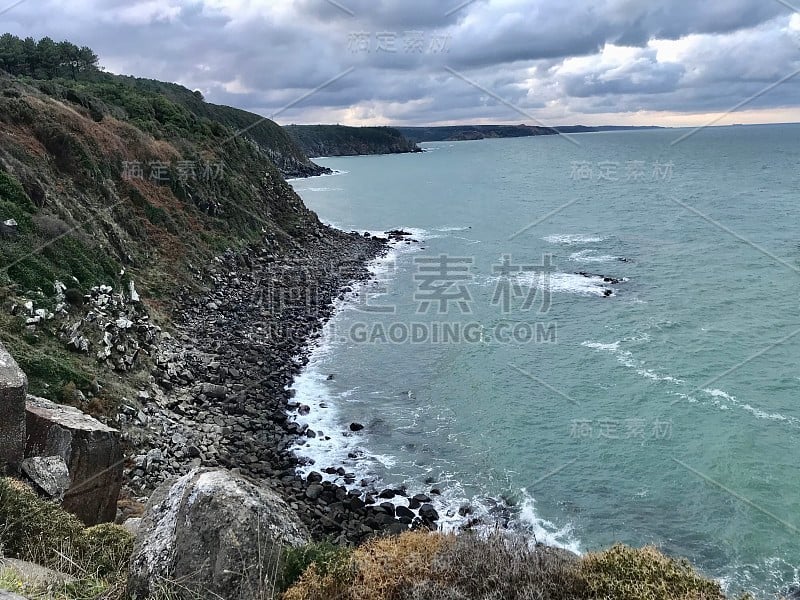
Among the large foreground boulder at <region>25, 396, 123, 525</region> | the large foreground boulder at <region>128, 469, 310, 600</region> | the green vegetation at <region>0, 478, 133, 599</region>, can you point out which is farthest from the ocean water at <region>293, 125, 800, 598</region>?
the large foreground boulder at <region>128, 469, 310, 600</region>

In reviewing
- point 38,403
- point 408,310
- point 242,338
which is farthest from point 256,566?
point 408,310

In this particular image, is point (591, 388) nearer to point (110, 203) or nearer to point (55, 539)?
point (55, 539)

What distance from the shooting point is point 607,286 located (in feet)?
116

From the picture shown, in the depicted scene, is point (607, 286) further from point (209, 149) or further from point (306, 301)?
point (209, 149)

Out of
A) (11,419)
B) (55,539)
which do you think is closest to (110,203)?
(11,419)

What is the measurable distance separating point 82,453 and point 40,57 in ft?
208

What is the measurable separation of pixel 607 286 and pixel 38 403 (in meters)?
30.4

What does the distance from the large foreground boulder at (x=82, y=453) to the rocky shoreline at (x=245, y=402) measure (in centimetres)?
99

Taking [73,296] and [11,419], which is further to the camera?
[73,296]

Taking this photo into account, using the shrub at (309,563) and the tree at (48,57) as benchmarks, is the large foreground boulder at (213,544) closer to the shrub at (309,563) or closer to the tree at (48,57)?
the shrub at (309,563)

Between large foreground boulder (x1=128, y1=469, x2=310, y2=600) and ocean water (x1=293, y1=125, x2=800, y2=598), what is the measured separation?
10.3m

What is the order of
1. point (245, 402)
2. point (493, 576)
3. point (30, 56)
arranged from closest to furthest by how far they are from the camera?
1. point (493, 576)
2. point (245, 402)
3. point (30, 56)

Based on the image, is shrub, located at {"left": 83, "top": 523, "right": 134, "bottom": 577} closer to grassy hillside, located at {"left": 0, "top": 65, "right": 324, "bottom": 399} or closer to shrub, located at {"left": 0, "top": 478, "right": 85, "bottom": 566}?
shrub, located at {"left": 0, "top": 478, "right": 85, "bottom": 566}

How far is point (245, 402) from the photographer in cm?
2073
